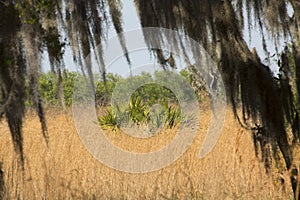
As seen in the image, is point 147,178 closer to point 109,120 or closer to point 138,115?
point 138,115

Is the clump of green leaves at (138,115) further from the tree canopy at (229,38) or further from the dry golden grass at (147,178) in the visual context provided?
the tree canopy at (229,38)

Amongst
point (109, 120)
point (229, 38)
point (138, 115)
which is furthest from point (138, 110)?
point (229, 38)

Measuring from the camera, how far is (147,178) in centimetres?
457

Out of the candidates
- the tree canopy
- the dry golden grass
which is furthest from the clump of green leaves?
the tree canopy

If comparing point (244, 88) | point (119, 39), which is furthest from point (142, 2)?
point (244, 88)

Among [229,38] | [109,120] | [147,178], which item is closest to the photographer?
[229,38]

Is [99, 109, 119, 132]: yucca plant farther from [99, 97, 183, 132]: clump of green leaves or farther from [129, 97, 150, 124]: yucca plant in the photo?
[129, 97, 150, 124]: yucca plant

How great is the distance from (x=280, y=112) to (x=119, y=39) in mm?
1278

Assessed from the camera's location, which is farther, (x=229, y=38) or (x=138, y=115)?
(x=138, y=115)

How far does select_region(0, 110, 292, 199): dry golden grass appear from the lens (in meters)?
4.27

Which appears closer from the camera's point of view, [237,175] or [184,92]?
[237,175]

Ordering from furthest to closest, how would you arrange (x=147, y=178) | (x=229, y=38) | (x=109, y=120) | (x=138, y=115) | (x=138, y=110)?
(x=109, y=120) → (x=138, y=110) → (x=138, y=115) → (x=147, y=178) → (x=229, y=38)

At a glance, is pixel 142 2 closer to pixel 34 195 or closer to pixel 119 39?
pixel 119 39

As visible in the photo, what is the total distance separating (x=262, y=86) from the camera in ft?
14.0
